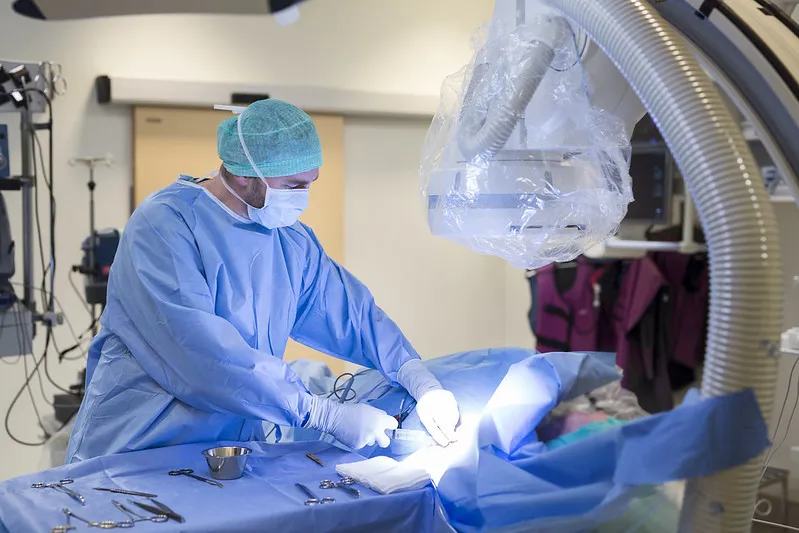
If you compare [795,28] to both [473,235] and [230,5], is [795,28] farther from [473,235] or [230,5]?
[230,5]

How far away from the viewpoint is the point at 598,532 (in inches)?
56.5

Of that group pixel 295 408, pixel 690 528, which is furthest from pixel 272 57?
pixel 690 528

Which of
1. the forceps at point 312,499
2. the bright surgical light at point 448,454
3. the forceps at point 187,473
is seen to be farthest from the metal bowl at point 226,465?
the bright surgical light at point 448,454

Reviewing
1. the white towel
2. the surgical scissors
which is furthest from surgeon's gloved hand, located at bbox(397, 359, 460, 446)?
the surgical scissors

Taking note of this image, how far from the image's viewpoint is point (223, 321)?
6.28 feet

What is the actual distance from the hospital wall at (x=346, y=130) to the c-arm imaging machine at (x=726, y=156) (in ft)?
11.3

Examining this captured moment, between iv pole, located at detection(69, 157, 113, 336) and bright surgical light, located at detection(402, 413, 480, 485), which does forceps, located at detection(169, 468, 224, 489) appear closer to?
bright surgical light, located at detection(402, 413, 480, 485)

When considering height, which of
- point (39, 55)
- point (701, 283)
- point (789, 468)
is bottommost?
point (789, 468)

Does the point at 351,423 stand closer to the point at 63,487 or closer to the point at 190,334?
the point at 190,334

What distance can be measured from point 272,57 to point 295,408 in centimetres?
327

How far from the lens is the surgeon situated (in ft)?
6.24

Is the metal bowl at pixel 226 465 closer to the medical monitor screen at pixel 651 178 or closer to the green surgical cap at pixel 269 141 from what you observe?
the green surgical cap at pixel 269 141

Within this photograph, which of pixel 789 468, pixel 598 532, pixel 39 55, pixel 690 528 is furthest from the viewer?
pixel 39 55

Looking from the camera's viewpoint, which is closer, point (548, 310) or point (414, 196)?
point (548, 310)
